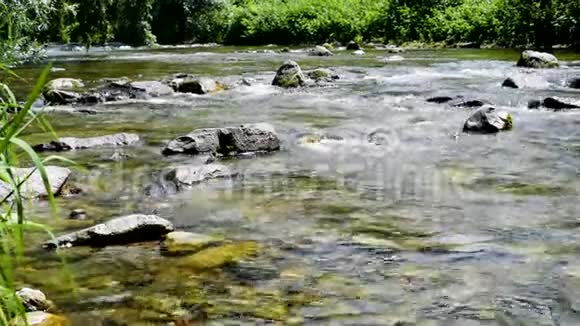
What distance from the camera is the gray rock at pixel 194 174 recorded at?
21.0ft

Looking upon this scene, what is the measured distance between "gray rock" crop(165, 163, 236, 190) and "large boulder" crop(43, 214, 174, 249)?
4.90 feet

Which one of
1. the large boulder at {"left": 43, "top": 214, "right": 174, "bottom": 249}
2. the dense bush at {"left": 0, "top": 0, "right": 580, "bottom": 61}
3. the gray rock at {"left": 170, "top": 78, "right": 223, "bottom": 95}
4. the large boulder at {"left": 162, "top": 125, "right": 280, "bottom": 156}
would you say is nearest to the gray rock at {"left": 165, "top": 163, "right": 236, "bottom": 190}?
the large boulder at {"left": 162, "top": 125, "right": 280, "bottom": 156}

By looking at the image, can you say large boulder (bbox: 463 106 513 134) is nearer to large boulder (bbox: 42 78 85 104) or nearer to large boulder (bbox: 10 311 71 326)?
large boulder (bbox: 10 311 71 326)

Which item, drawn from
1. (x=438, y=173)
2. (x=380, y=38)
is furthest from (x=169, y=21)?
(x=438, y=173)

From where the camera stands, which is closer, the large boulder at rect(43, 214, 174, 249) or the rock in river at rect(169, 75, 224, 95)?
the large boulder at rect(43, 214, 174, 249)

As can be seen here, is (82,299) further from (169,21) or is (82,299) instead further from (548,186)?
(169,21)

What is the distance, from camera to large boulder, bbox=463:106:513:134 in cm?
882

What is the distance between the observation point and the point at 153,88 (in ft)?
44.3

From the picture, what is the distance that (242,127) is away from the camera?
26.1ft

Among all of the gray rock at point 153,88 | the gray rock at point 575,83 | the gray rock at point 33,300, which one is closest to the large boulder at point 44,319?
the gray rock at point 33,300

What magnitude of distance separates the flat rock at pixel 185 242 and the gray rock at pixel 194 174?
157cm

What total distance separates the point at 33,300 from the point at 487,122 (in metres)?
6.66

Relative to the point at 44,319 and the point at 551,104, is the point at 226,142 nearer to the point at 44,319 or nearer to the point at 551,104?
the point at 44,319

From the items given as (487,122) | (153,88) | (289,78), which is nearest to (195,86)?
(153,88)
